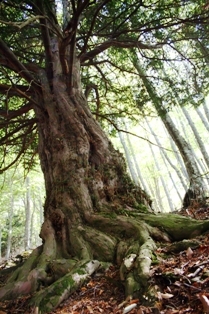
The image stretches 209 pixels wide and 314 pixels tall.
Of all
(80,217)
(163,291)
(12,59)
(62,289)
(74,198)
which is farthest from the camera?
(12,59)

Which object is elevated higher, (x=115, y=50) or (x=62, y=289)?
(x=115, y=50)

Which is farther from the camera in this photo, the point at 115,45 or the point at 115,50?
the point at 115,50

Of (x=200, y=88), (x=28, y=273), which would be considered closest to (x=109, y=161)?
(x=28, y=273)

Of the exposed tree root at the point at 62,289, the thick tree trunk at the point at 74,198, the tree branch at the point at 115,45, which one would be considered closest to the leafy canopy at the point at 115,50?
the tree branch at the point at 115,45

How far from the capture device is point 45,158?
4.25 metres

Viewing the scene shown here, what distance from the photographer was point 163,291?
172 centimetres

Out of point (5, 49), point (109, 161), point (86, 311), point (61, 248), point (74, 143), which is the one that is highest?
point (5, 49)

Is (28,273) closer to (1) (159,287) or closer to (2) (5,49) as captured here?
(1) (159,287)

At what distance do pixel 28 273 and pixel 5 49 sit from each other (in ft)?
9.89

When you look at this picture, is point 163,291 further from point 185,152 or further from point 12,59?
point 185,152

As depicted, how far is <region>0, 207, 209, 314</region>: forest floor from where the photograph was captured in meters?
1.53

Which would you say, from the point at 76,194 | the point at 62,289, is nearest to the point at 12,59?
the point at 76,194

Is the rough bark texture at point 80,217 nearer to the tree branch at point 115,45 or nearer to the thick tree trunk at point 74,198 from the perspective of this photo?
the thick tree trunk at point 74,198

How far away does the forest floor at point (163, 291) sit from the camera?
153cm
